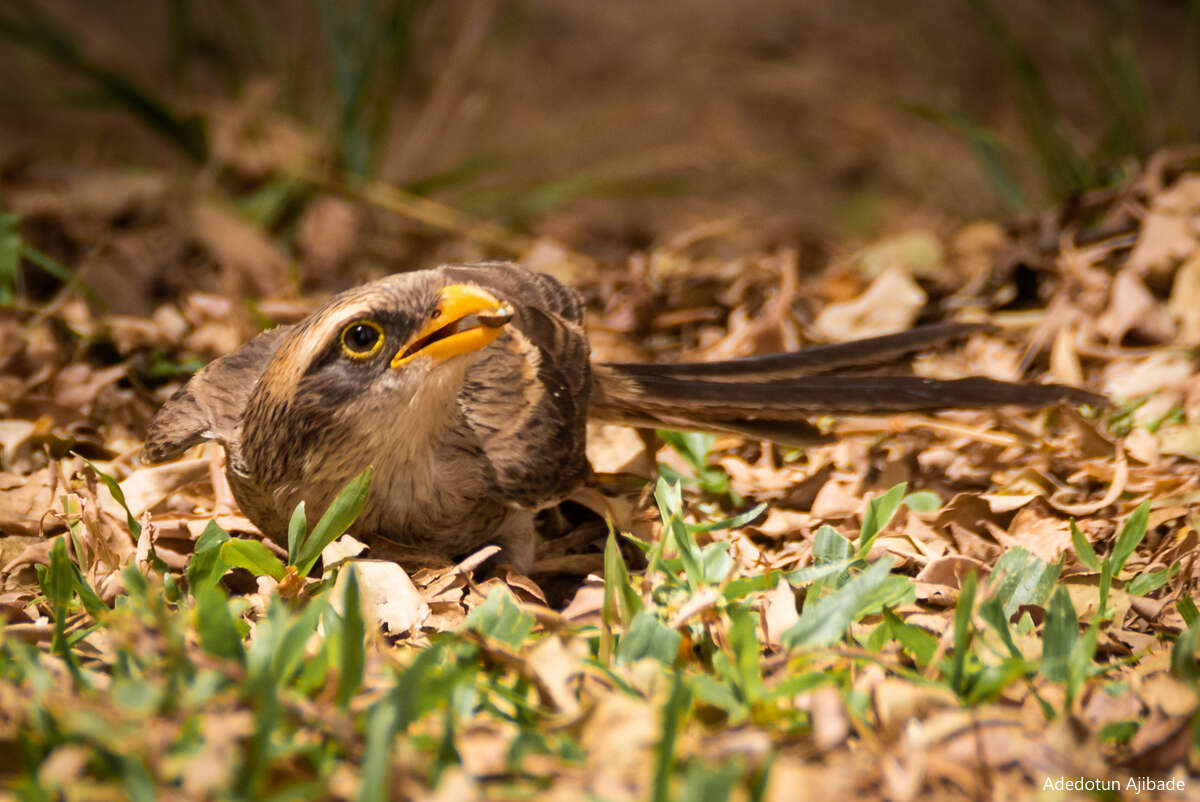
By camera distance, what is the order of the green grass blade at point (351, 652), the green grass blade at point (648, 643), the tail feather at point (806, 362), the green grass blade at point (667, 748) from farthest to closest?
1. the tail feather at point (806, 362)
2. the green grass blade at point (648, 643)
3. the green grass blade at point (351, 652)
4. the green grass blade at point (667, 748)

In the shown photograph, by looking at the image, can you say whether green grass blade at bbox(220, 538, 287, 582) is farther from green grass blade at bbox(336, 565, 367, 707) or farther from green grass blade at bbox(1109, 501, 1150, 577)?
green grass blade at bbox(1109, 501, 1150, 577)

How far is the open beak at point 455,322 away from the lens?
238cm

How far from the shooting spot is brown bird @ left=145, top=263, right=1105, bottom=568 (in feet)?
7.98

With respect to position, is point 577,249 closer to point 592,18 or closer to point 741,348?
point 741,348

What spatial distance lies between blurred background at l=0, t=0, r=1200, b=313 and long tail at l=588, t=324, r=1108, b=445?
1575 millimetres

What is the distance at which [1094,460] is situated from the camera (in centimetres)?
308

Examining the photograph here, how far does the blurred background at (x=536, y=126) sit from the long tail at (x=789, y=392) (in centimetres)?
157

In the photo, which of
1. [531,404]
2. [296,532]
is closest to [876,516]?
[531,404]

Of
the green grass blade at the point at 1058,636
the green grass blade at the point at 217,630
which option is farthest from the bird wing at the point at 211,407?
the green grass blade at the point at 1058,636

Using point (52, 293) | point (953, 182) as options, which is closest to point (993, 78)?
point (953, 182)

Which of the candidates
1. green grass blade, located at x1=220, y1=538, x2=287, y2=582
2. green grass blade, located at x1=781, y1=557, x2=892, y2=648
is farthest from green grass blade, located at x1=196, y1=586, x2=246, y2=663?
green grass blade, located at x1=781, y1=557, x2=892, y2=648

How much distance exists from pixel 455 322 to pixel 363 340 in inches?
9.0

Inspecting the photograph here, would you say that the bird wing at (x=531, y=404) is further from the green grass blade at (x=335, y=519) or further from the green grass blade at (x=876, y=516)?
the green grass blade at (x=876, y=516)

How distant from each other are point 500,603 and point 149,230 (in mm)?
3816
